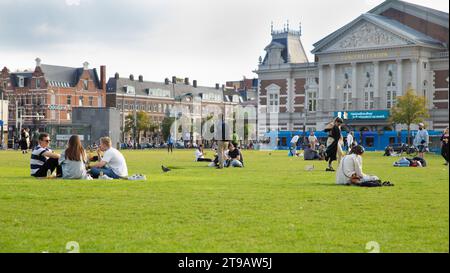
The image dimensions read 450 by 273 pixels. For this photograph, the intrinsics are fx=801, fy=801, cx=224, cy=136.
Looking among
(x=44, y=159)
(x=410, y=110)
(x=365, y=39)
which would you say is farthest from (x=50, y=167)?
(x=365, y=39)

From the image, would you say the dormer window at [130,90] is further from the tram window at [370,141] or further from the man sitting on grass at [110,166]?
the man sitting on grass at [110,166]

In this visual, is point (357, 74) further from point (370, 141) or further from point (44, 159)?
point (44, 159)

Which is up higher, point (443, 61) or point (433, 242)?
point (443, 61)

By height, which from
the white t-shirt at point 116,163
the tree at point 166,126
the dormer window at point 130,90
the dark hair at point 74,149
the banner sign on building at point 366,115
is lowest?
the white t-shirt at point 116,163

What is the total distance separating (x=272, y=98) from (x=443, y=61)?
28304 mm

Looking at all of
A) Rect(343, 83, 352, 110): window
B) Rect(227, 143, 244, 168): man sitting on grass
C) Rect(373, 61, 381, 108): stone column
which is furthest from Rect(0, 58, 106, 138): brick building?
Rect(227, 143, 244, 168): man sitting on grass

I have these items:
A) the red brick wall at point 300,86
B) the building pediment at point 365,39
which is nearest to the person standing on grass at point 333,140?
the building pediment at point 365,39

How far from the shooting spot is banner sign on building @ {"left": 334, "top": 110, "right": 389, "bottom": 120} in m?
96.9

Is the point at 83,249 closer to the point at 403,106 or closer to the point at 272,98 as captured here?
the point at 403,106

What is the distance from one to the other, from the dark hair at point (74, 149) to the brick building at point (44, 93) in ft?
258

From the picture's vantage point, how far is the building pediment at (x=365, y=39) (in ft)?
314

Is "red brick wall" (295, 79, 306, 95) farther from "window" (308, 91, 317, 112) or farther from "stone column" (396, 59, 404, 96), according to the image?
"stone column" (396, 59, 404, 96)
